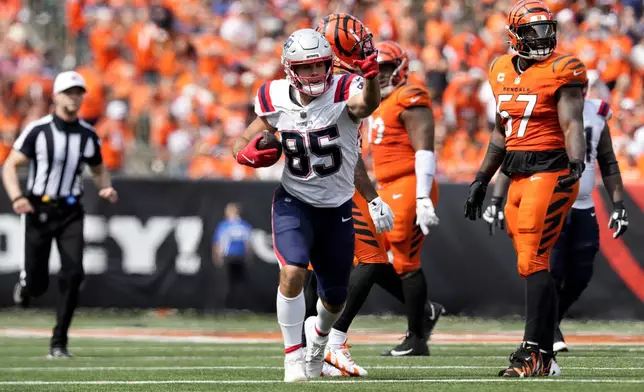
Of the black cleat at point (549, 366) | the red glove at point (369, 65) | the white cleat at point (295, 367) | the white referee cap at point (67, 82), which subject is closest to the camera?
the red glove at point (369, 65)

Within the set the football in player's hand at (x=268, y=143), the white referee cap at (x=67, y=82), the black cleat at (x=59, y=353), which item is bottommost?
the black cleat at (x=59, y=353)

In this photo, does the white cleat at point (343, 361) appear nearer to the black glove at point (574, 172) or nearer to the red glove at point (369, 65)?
the black glove at point (574, 172)

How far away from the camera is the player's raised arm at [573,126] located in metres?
6.38

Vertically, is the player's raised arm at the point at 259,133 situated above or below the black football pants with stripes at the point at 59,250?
above

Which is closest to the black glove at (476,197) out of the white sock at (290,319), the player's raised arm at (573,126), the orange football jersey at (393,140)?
the player's raised arm at (573,126)

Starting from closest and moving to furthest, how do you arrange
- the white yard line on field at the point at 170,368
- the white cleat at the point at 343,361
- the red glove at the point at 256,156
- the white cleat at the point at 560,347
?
the red glove at the point at 256,156
the white cleat at the point at 343,361
the white yard line on field at the point at 170,368
the white cleat at the point at 560,347

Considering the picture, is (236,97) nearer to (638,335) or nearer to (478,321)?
(478,321)

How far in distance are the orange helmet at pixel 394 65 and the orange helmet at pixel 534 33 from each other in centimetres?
180

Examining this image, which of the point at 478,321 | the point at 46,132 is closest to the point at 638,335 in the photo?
the point at 478,321

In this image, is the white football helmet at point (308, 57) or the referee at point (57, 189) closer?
the white football helmet at point (308, 57)

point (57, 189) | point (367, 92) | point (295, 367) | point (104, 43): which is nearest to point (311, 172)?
point (367, 92)

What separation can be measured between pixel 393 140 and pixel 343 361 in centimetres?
194

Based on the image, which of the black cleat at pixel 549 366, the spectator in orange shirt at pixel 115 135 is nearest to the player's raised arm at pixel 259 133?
the black cleat at pixel 549 366

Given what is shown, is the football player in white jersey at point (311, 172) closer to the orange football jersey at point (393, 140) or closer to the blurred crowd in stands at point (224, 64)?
the orange football jersey at point (393, 140)
